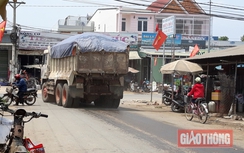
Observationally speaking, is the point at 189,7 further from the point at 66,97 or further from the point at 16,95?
the point at 16,95

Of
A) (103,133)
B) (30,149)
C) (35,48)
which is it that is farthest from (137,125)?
(35,48)

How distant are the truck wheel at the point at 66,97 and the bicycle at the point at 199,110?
552cm

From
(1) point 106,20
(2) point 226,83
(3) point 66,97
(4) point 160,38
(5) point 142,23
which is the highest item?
(1) point 106,20

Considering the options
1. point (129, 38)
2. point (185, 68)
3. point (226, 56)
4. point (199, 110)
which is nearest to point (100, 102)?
point (185, 68)

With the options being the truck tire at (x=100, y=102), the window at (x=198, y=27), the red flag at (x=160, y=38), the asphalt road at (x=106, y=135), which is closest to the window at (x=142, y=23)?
the window at (x=198, y=27)

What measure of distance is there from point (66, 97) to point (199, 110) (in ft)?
21.1

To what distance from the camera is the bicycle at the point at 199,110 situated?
1367 cm

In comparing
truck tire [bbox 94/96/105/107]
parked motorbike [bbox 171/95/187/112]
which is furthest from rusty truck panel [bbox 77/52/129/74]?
parked motorbike [bbox 171/95/187/112]

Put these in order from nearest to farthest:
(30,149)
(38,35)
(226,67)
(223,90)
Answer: (30,149) → (223,90) → (226,67) → (38,35)

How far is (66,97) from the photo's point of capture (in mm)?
17484

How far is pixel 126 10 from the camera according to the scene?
158 feet

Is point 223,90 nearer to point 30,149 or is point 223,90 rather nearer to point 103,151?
point 103,151

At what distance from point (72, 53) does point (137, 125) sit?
242 inches

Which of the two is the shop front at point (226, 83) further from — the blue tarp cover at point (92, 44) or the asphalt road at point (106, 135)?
the blue tarp cover at point (92, 44)
